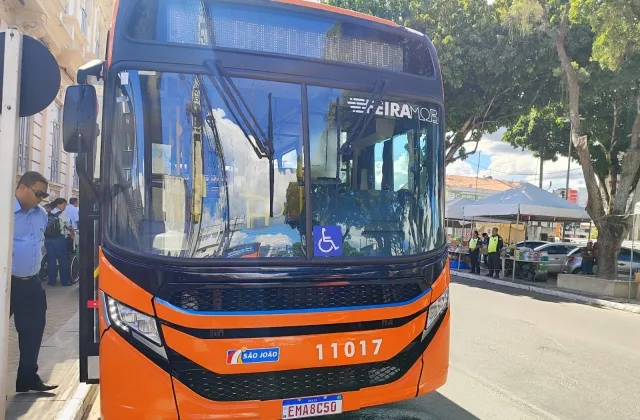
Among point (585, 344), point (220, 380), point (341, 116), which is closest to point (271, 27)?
point (341, 116)

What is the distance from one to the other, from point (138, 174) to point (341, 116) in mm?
1345

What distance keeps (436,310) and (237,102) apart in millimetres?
1941

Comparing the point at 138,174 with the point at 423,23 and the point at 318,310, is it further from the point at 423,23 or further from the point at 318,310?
the point at 423,23

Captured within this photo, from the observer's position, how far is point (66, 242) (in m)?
10.1

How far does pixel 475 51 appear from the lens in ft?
57.6

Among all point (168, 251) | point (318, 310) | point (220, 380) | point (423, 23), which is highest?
point (423, 23)

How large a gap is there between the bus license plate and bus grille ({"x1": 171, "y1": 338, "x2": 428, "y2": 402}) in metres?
0.03

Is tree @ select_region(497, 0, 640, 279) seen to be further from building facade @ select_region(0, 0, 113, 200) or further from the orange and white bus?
the orange and white bus

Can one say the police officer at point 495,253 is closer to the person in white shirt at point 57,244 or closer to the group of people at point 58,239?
the group of people at point 58,239

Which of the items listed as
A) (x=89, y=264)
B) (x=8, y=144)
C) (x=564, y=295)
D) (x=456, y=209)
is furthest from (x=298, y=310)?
(x=456, y=209)

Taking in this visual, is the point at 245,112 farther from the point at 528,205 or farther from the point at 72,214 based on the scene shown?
the point at 528,205

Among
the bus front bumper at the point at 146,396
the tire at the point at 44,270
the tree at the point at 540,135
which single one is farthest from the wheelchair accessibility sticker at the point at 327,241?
the tree at the point at 540,135

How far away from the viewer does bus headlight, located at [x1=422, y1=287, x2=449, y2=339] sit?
11.7ft

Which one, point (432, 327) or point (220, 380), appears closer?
point (220, 380)
